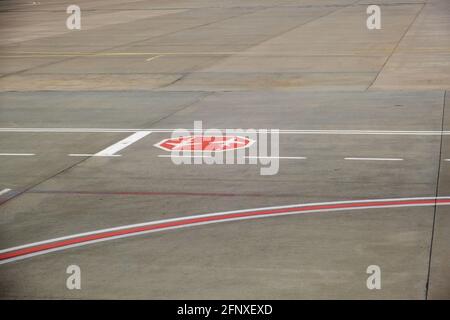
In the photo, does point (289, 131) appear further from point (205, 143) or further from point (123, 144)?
point (123, 144)

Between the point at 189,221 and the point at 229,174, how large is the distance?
3.54 m

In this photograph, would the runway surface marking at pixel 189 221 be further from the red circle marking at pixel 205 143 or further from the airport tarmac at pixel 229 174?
the red circle marking at pixel 205 143

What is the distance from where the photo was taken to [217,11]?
6338cm

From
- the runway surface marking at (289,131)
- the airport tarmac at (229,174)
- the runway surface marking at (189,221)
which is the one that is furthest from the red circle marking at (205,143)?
the runway surface marking at (189,221)

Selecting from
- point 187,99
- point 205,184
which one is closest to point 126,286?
point 205,184

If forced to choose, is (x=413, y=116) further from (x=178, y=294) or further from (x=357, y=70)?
(x=178, y=294)

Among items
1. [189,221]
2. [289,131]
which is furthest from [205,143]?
[189,221]

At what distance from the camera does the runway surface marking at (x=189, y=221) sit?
48.1ft

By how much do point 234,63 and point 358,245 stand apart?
2303cm

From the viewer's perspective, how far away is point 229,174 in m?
19.4

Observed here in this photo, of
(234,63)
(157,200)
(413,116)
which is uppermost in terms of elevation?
(234,63)

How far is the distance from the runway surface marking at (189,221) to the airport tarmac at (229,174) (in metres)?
0.05

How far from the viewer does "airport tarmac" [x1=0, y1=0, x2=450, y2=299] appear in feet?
43.4
